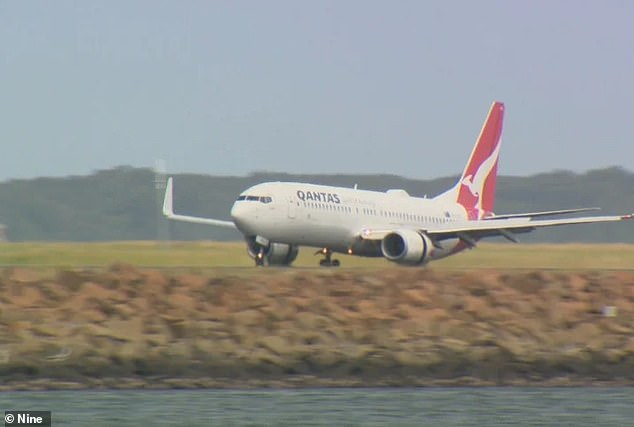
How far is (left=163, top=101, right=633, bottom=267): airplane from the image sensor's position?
1774 inches

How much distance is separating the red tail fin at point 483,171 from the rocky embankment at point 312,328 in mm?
24684

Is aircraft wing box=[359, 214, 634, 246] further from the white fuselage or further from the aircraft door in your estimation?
the aircraft door

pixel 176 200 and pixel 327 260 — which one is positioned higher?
pixel 176 200

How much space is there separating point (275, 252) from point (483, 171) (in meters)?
14.4

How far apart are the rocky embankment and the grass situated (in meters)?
13.5

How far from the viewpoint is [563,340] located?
95.8 feet

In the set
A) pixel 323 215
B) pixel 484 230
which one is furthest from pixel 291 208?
pixel 484 230

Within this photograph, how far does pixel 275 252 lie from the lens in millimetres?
47406

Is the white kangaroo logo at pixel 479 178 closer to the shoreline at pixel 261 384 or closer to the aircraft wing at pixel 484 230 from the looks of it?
the aircraft wing at pixel 484 230

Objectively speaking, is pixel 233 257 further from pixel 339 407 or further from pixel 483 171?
pixel 339 407

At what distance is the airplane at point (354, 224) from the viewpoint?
4506 cm

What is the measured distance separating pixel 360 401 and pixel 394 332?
3.96 metres

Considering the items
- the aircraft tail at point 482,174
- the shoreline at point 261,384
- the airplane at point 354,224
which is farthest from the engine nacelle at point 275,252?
the shoreline at point 261,384

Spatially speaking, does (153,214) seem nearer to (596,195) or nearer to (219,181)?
(219,181)
